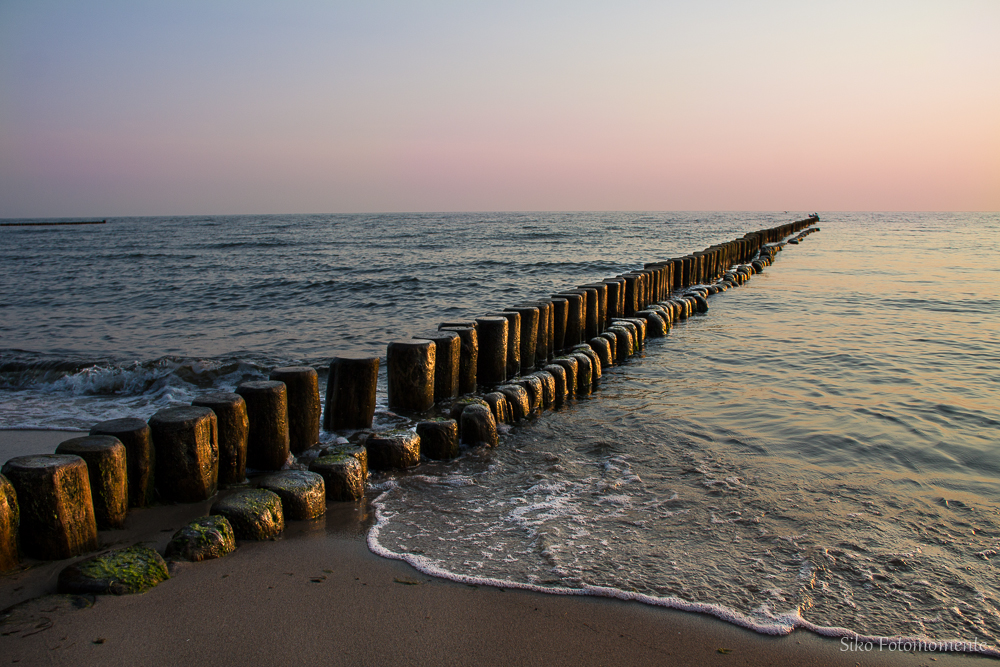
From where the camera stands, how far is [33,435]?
527cm

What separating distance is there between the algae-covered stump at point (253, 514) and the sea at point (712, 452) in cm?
55

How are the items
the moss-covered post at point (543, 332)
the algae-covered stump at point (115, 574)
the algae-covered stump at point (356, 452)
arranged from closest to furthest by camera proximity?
the algae-covered stump at point (115, 574), the algae-covered stump at point (356, 452), the moss-covered post at point (543, 332)

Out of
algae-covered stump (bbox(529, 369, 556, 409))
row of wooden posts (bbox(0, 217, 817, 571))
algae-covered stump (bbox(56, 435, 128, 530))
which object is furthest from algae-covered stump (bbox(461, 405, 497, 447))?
algae-covered stump (bbox(56, 435, 128, 530))

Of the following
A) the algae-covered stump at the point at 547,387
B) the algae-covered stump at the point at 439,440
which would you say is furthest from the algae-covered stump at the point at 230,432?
the algae-covered stump at the point at 547,387

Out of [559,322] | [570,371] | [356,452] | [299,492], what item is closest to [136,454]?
[299,492]

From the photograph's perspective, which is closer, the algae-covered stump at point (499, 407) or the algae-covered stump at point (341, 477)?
the algae-covered stump at point (341, 477)

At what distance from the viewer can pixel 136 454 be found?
3.50 meters

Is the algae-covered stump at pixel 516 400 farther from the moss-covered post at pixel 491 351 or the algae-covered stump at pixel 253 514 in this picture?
the algae-covered stump at pixel 253 514

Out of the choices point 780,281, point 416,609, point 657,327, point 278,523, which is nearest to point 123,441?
point 278,523

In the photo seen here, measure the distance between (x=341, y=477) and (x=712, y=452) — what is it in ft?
8.99

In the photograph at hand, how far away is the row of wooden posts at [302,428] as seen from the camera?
2.96 metres

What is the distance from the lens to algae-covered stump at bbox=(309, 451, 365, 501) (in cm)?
379

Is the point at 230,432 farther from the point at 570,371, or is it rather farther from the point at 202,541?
the point at 570,371

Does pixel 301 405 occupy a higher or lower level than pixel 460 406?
higher
